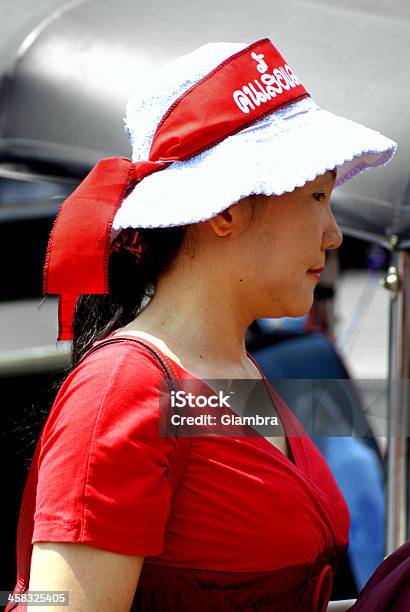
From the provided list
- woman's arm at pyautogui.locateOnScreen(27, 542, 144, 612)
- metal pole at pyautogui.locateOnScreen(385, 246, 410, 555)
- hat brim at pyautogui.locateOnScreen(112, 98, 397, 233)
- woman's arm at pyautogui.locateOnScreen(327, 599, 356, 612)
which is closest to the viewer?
woman's arm at pyautogui.locateOnScreen(27, 542, 144, 612)

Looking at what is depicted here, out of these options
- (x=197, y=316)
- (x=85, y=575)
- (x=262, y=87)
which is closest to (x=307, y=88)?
(x=262, y=87)

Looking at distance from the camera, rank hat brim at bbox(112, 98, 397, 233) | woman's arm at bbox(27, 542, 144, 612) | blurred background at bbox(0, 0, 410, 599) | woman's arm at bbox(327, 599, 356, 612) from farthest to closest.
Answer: blurred background at bbox(0, 0, 410, 599) → woman's arm at bbox(327, 599, 356, 612) → hat brim at bbox(112, 98, 397, 233) → woman's arm at bbox(27, 542, 144, 612)

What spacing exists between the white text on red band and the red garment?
36 centimetres

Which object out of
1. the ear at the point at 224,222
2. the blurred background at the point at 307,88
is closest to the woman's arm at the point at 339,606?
the blurred background at the point at 307,88

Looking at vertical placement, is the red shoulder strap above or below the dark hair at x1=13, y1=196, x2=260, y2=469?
below

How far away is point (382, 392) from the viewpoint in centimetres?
188

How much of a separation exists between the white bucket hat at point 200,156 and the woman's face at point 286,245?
0.16ft

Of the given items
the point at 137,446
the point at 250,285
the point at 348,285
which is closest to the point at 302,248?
the point at 250,285

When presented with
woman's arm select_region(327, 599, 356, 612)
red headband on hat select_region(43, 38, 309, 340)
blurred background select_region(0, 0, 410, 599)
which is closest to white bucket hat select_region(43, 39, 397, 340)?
red headband on hat select_region(43, 38, 309, 340)

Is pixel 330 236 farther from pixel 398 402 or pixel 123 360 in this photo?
pixel 398 402

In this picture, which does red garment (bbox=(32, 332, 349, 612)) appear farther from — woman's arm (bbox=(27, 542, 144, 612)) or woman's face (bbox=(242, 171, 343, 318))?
woman's face (bbox=(242, 171, 343, 318))

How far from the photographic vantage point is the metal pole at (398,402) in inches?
75.0

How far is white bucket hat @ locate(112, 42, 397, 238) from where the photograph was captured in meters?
1.18

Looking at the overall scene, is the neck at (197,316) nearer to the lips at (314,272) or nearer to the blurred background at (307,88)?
the lips at (314,272)
